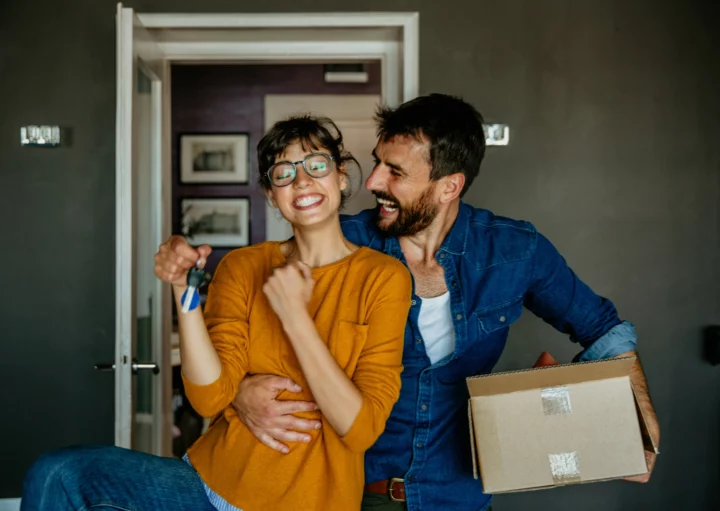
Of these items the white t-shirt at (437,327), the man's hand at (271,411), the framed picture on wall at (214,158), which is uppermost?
the framed picture on wall at (214,158)

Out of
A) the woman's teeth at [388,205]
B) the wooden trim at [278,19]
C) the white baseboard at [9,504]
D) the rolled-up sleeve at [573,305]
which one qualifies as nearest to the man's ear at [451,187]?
the woman's teeth at [388,205]

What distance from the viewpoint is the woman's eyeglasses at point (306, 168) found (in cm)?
142

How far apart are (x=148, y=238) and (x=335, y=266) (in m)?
1.53

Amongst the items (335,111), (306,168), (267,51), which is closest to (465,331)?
(306,168)

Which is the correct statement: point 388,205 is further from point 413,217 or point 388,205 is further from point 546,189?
point 546,189

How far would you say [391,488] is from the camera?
154 cm

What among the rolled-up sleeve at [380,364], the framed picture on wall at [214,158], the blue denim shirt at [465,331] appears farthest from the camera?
the framed picture on wall at [214,158]

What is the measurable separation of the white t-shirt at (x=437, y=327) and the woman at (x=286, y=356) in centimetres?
28

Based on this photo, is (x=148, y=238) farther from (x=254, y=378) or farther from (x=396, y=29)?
(x=254, y=378)

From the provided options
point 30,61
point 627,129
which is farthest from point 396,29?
point 30,61

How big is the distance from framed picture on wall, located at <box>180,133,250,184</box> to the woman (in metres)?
3.64

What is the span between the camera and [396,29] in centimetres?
286

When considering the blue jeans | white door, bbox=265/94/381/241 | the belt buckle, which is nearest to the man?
the belt buckle

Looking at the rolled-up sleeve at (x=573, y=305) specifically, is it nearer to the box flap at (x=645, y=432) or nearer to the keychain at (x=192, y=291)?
the box flap at (x=645, y=432)
